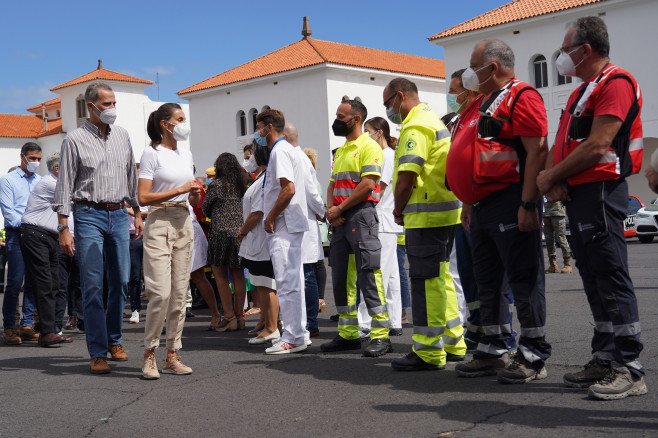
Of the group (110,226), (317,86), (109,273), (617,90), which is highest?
(317,86)

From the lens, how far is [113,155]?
6.54 metres

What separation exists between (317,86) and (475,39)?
473 inches

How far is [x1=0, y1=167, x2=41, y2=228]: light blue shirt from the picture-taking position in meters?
8.68

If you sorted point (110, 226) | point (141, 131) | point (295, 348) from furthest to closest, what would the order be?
point (141, 131), point (295, 348), point (110, 226)

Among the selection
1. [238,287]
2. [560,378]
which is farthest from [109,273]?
[560,378]

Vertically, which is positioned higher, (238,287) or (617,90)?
(617,90)

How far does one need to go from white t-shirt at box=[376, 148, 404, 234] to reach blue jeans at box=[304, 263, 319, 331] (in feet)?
2.86

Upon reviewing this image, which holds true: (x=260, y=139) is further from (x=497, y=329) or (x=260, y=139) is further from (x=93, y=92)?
(x=497, y=329)

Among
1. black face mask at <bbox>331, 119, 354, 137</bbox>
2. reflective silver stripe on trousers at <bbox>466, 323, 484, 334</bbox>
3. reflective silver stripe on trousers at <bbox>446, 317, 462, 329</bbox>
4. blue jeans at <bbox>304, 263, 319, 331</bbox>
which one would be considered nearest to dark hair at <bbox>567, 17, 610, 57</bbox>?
reflective silver stripe on trousers at <bbox>446, 317, 462, 329</bbox>

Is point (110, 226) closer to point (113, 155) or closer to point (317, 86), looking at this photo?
point (113, 155)

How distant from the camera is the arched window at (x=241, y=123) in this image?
184ft

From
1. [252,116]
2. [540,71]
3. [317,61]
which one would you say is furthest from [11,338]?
[252,116]

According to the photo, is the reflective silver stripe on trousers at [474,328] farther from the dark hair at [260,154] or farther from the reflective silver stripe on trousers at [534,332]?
the dark hair at [260,154]

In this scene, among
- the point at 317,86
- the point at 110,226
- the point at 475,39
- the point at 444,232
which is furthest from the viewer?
the point at 317,86
